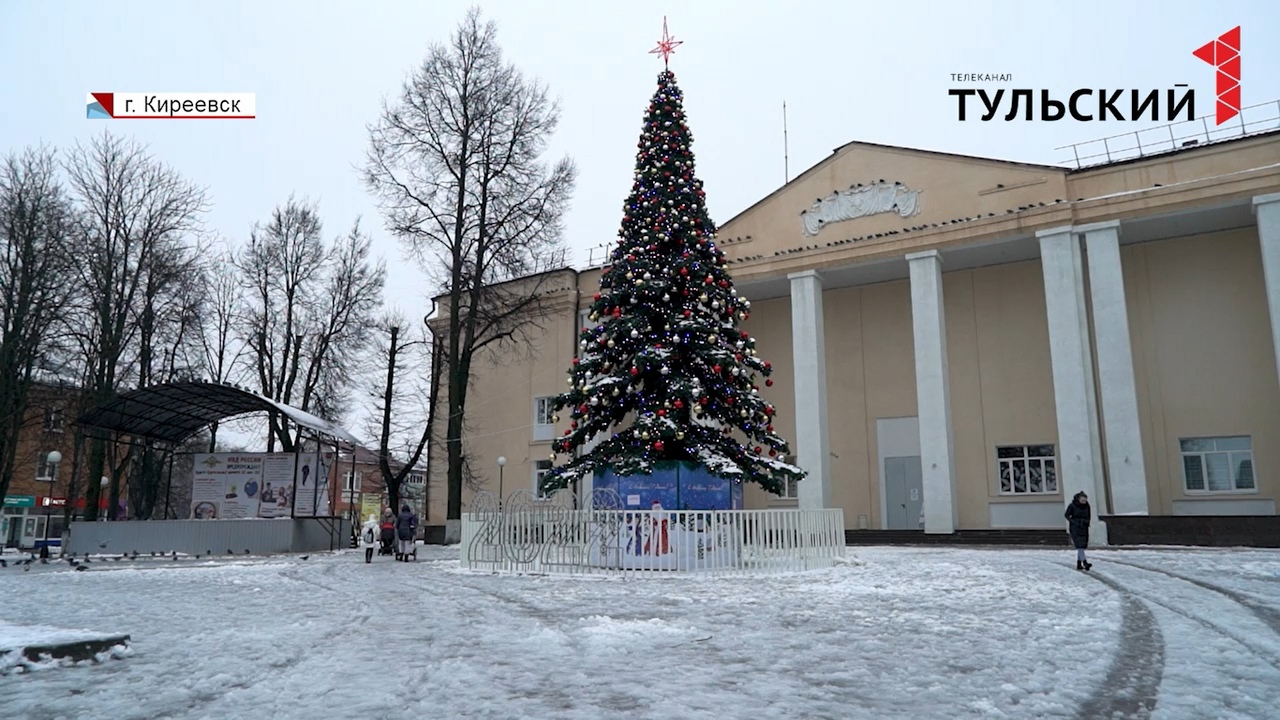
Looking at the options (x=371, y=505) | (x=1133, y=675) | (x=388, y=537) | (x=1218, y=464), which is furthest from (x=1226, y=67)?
(x=371, y=505)

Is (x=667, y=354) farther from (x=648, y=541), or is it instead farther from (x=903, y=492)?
(x=903, y=492)

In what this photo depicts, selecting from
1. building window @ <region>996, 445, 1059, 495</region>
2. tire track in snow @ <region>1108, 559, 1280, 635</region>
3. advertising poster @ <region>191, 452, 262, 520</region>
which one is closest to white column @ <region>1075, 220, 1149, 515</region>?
building window @ <region>996, 445, 1059, 495</region>

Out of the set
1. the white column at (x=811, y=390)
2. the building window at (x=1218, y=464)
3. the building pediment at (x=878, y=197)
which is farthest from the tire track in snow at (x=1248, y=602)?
the building pediment at (x=878, y=197)

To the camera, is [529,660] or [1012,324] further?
[1012,324]

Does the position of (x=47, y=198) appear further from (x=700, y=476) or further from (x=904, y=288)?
(x=904, y=288)

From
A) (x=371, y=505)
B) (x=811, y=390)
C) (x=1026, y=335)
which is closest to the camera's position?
(x=1026, y=335)

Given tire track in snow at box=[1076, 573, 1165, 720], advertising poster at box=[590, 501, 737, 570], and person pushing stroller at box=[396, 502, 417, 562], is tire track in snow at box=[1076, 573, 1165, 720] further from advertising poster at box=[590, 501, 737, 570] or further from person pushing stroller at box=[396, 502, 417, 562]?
person pushing stroller at box=[396, 502, 417, 562]

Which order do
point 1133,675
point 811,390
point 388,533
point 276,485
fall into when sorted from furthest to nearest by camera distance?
point 811,390 → point 276,485 → point 388,533 → point 1133,675

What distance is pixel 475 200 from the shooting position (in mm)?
28453

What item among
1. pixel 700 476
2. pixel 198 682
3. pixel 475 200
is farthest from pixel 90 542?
pixel 198 682

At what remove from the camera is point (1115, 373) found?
80.5ft

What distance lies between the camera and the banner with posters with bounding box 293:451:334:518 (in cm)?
2606

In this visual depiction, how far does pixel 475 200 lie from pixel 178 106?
10566 mm

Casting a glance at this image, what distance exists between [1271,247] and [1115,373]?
17.1ft
